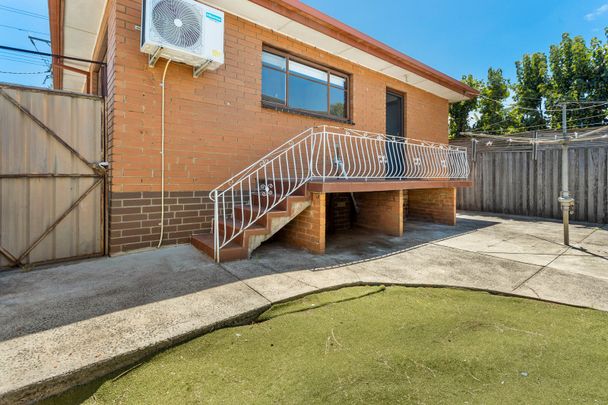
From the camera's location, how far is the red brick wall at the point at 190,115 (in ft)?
12.4

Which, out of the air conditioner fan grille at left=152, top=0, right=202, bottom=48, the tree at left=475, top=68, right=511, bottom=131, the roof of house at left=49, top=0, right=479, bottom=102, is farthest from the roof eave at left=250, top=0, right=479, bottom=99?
the tree at left=475, top=68, right=511, bottom=131

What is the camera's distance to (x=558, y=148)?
7562mm

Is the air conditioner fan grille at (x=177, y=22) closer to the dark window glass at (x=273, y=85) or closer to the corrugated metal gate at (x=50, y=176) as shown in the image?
the corrugated metal gate at (x=50, y=176)

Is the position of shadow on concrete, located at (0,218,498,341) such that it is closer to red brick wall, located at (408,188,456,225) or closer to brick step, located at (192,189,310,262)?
brick step, located at (192,189,310,262)

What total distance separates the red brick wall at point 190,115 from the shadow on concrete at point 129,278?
25.9 inches

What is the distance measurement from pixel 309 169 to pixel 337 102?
8.96 ft

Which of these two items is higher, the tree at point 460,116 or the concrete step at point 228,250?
the tree at point 460,116

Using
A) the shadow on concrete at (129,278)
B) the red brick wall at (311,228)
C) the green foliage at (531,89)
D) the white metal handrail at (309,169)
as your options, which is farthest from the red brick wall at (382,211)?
the green foliage at (531,89)

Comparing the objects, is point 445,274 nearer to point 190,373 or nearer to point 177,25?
point 190,373

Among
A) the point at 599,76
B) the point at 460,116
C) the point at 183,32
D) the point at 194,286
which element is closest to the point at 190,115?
the point at 183,32

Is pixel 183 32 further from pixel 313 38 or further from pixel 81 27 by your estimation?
pixel 81 27

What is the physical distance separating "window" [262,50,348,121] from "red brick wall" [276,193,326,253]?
2182mm

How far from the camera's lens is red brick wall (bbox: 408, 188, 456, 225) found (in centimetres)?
667

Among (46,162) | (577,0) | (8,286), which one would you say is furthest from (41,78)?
(577,0)
